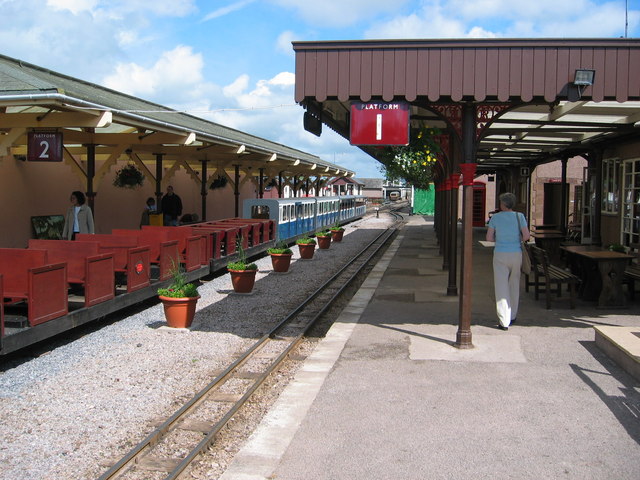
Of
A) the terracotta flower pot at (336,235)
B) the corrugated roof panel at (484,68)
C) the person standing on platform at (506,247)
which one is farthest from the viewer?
the terracotta flower pot at (336,235)

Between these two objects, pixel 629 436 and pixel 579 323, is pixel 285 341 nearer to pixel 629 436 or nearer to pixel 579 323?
pixel 579 323

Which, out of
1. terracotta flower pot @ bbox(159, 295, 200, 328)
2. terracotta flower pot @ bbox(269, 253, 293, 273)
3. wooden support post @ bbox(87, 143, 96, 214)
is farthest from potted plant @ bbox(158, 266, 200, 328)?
terracotta flower pot @ bbox(269, 253, 293, 273)

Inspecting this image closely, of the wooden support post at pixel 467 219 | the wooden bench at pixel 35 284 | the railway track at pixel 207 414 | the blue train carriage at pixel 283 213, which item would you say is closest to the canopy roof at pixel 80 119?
the blue train carriage at pixel 283 213

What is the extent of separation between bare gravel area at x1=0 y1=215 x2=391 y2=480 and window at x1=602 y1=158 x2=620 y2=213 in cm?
819

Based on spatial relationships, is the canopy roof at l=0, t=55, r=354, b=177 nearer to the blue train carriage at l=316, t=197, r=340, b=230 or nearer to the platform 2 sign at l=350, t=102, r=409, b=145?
the platform 2 sign at l=350, t=102, r=409, b=145

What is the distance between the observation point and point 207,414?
554 centimetres

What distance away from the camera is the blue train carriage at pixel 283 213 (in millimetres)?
20767

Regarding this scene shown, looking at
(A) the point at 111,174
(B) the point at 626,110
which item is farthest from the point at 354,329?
(A) the point at 111,174

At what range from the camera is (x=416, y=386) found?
5855mm

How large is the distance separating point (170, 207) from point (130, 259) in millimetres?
7980

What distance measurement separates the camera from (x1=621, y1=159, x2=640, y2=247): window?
1301 centimetres

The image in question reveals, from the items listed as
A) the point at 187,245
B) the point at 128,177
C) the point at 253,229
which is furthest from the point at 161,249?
the point at 128,177

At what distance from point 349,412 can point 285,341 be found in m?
3.27

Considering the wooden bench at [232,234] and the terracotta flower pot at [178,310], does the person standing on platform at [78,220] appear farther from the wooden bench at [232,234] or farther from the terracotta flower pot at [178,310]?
the wooden bench at [232,234]
